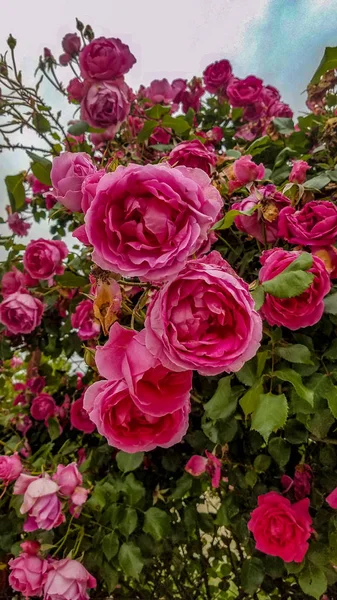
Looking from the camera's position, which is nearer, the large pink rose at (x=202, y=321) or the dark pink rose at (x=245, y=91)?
A: the large pink rose at (x=202, y=321)

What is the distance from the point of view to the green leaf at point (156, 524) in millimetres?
746

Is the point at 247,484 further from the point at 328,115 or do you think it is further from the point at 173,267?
the point at 328,115

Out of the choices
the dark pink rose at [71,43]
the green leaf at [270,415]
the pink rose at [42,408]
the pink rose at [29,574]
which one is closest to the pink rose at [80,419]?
the pink rose at [42,408]

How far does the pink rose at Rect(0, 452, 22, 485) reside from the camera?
0.77 m

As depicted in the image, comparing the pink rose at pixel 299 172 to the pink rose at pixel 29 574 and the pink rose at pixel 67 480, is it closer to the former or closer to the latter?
the pink rose at pixel 67 480

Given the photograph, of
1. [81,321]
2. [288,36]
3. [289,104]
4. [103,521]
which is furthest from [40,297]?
[288,36]

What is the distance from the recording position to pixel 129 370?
12.7 inches

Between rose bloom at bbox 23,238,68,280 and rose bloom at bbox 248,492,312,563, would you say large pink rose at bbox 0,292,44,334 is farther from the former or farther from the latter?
rose bloom at bbox 248,492,312,563

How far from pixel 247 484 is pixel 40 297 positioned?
1.84 ft

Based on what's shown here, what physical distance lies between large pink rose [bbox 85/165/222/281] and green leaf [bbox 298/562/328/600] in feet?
1.84

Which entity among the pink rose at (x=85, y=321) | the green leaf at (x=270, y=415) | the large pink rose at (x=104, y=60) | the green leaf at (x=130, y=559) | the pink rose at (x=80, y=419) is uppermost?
the large pink rose at (x=104, y=60)

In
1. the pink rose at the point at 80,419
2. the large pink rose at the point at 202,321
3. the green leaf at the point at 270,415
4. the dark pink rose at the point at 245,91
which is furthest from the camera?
the dark pink rose at the point at 245,91

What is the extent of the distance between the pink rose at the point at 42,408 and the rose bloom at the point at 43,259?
338 mm

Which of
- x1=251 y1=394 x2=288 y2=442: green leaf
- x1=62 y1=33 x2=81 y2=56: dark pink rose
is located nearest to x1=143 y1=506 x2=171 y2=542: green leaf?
x1=251 y1=394 x2=288 y2=442: green leaf
